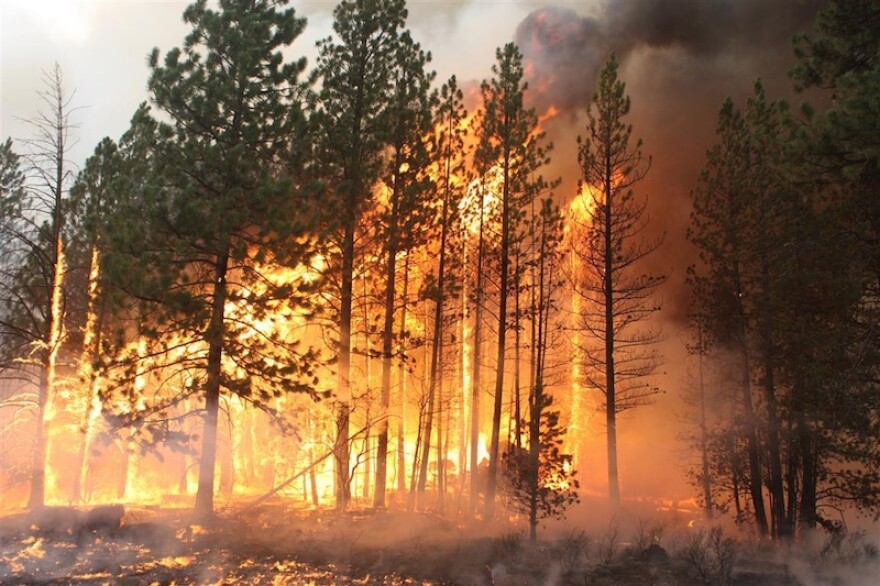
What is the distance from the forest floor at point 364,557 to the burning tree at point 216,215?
2.34 metres

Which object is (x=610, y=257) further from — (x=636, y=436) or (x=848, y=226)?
(x=636, y=436)

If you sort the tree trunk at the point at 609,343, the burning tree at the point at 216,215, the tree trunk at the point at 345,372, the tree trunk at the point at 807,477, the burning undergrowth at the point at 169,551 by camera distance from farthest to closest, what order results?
1. the tree trunk at the point at 609,343
2. the tree trunk at the point at 807,477
3. the tree trunk at the point at 345,372
4. the burning tree at the point at 216,215
5. the burning undergrowth at the point at 169,551

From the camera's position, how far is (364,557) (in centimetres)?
1266

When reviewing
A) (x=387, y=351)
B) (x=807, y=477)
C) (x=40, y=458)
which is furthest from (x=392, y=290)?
(x=807, y=477)

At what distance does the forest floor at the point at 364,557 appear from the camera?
430 inches

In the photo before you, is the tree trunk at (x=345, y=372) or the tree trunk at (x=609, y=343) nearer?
the tree trunk at (x=345, y=372)

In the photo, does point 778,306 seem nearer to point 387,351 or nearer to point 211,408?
point 387,351

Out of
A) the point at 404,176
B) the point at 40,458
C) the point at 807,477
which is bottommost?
the point at 807,477

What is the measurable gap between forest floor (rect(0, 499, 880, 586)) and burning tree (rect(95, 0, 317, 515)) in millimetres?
2344

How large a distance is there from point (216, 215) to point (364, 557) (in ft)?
30.1

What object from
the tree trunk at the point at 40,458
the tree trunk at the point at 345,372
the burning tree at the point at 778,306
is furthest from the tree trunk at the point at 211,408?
the burning tree at the point at 778,306

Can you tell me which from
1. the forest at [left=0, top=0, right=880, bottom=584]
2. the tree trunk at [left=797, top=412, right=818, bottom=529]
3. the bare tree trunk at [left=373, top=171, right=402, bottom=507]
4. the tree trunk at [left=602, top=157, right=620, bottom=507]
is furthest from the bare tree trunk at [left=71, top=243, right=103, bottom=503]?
the tree trunk at [left=797, top=412, right=818, bottom=529]

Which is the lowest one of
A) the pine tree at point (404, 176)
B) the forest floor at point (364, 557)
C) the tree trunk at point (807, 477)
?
the forest floor at point (364, 557)

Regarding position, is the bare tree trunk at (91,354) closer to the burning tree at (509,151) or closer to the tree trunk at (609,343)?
the burning tree at (509,151)
